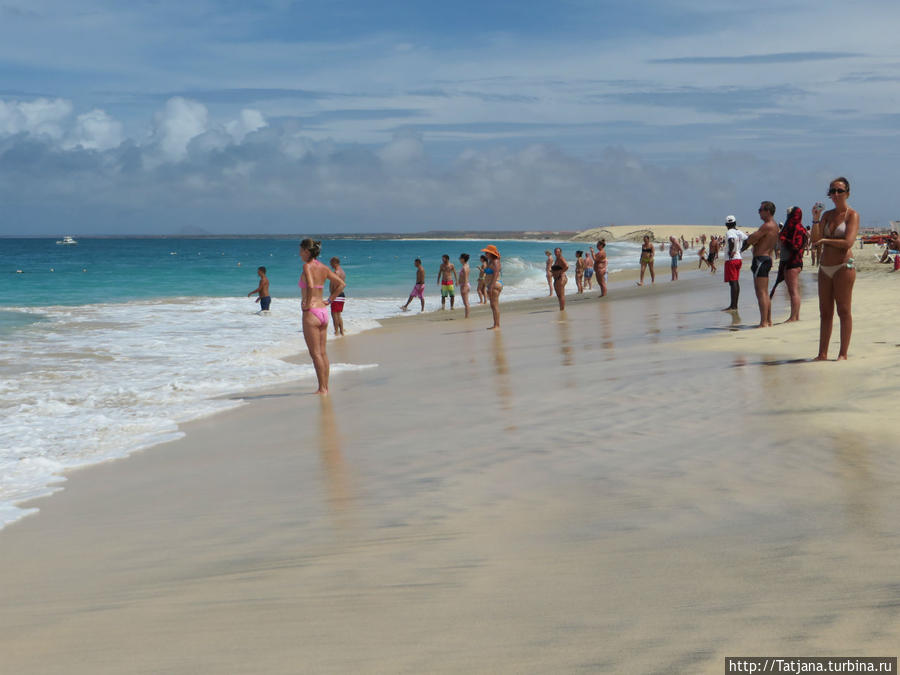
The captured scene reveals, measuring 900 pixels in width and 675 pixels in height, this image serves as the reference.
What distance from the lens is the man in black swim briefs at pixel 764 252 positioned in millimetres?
11427

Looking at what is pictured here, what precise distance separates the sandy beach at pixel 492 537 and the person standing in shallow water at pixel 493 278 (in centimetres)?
786

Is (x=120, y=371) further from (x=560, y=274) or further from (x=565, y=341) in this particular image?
(x=560, y=274)

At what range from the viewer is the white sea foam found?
657 centimetres

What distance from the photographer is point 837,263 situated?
25.9ft

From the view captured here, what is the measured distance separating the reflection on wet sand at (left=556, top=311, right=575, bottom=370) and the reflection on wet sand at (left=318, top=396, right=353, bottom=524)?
350cm

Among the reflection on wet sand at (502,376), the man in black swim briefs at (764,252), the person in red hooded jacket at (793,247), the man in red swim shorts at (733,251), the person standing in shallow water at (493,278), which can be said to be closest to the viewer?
the reflection on wet sand at (502,376)

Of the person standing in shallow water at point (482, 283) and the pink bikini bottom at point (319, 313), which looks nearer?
the pink bikini bottom at point (319, 313)

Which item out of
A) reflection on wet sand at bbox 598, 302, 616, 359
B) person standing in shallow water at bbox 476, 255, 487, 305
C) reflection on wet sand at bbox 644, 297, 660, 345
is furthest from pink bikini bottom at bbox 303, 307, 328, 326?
person standing in shallow water at bbox 476, 255, 487, 305

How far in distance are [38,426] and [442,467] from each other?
15.5ft

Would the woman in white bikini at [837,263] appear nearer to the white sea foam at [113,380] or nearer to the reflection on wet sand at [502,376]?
the reflection on wet sand at [502,376]

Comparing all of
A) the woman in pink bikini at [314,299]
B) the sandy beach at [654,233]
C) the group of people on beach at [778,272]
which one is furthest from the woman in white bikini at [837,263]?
the sandy beach at [654,233]

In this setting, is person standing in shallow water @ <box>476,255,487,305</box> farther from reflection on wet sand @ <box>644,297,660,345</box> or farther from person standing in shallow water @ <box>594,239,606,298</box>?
person standing in shallow water @ <box>594,239,606,298</box>

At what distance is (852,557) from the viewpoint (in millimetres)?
3143

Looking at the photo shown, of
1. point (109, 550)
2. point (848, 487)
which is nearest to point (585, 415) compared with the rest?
point (848, 487)
